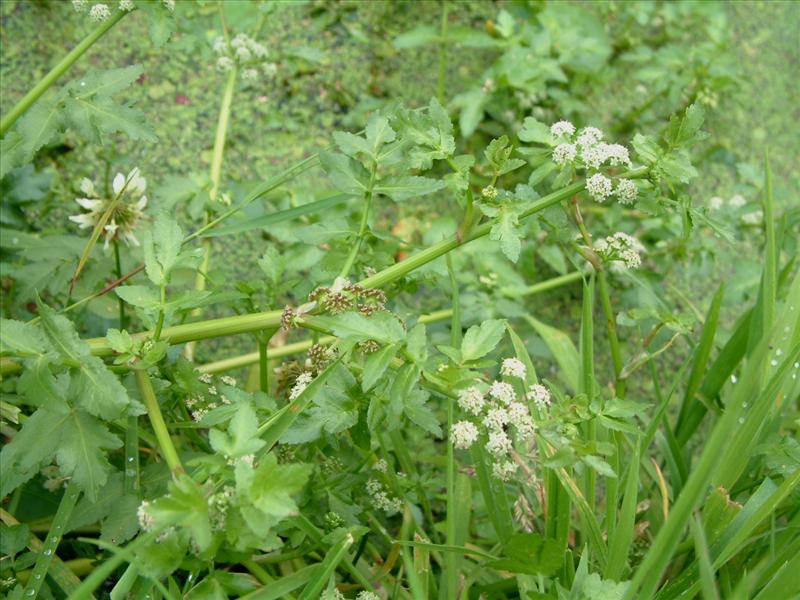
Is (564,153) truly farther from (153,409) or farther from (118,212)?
(118,212)

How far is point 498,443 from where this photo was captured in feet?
3.64

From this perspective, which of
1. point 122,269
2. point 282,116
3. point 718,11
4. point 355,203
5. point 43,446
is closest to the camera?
point 43,446

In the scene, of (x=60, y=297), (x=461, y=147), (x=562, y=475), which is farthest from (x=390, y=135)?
(x=461, y=147)

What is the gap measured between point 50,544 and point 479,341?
Answer: 61 centimetres

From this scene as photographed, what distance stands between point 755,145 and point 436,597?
1722mm

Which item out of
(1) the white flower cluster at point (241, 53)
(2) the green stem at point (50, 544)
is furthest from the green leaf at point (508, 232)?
(1) the white flower cluster at point (241, 53)

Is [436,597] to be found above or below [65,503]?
below

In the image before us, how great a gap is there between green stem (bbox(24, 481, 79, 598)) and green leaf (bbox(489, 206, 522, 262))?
0.62 m

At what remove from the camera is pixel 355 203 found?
209 centimetres

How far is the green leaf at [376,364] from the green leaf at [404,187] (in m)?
0.29

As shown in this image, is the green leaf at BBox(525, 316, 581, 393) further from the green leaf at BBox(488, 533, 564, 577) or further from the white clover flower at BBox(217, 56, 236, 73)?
the white clover flower at BBox(217, 56, 236, 73)

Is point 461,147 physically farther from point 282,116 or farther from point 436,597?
point 436,597

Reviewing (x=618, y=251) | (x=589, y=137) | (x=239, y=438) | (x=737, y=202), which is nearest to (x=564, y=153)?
(x=589, y=137)

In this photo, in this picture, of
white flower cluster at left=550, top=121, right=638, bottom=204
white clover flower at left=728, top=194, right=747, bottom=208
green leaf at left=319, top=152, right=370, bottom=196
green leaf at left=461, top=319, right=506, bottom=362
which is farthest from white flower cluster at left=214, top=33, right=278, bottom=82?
white clover flower at left=728, top=194, right=747, bottom=208
